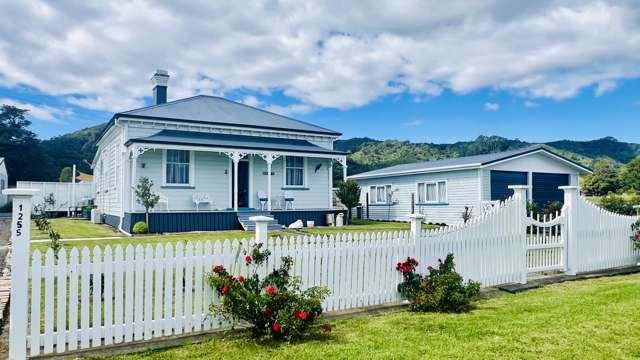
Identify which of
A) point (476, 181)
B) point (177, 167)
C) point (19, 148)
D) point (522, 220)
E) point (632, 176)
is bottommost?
point (522, 220)

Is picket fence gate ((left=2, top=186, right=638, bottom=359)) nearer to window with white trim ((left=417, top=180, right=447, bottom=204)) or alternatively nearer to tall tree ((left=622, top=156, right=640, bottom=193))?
window with white trim ((left=417, top=180, right=447, bottom=204))

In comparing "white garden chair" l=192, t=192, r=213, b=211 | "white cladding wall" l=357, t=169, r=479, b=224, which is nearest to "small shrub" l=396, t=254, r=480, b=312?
"white garden chair" l=192, t=192, r=213, b=211

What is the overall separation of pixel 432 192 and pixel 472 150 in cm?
3808

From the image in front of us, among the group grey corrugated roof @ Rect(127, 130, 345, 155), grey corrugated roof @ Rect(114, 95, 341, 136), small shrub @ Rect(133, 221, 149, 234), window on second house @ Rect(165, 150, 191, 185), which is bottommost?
small shrub @ Rect(133, 221, 149, 234)

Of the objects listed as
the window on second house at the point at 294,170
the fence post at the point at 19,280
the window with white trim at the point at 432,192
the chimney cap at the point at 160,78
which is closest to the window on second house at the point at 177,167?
the window on second house at the point at 294,170

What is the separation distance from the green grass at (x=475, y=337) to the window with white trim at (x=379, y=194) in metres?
20.9

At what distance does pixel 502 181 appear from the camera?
68.7 feet

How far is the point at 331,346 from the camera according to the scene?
14.0 feet

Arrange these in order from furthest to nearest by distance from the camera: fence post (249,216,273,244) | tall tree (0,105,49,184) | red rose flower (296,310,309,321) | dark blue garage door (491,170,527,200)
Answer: tall tree (0,105,49,184) → dark blue garage door (491,170,527,200) → fence post (249,216,273,244) → red rose flower (296,310,309,321)

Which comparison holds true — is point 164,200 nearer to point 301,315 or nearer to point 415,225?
point 415,225

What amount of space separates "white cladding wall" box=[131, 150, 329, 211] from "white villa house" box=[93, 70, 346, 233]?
0.14 ft

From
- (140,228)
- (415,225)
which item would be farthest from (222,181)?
(415,225)

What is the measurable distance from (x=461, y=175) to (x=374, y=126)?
1746 inches

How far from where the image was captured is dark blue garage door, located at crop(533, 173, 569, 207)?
22.0 m
